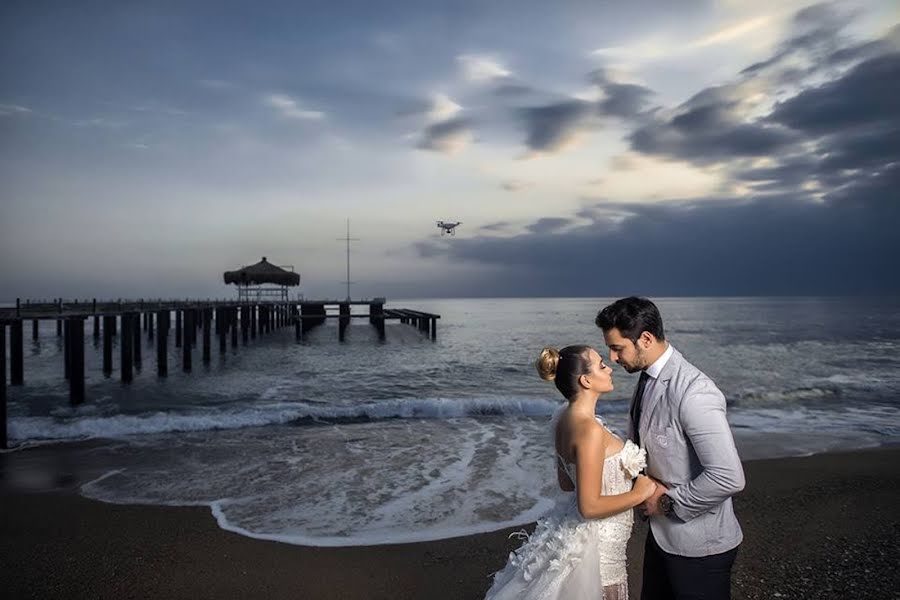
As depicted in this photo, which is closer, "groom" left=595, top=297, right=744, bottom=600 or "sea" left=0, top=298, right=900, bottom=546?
"groom" left=595, top=297, right=744, bottom=600

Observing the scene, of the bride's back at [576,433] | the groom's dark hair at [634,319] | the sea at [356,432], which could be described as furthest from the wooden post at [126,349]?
the groom's dark hair at [634,319]

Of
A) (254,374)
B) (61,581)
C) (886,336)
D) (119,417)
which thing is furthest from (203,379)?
(886,336)

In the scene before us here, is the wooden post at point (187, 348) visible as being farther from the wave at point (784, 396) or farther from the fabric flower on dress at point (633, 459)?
the fabric flower on dress at point (633, 459)

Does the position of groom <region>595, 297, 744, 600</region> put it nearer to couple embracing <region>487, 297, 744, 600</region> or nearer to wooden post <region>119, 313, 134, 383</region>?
couple embracing <region>487, 297, 744, 600</region>

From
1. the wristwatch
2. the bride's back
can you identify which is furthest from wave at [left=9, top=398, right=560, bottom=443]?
the wristwatch

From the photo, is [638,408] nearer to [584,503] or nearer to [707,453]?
[707,453]

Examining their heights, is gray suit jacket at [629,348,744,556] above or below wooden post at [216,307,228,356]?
above

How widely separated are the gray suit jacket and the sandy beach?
2506mm

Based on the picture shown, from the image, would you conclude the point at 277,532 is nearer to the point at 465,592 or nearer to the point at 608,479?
the point at 465,592


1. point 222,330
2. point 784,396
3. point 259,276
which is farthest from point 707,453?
point 259,276

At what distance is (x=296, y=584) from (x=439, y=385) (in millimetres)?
14775

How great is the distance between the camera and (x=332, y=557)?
16.6 feet

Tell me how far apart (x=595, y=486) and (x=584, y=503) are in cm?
8

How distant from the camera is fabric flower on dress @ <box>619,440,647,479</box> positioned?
2246mm
